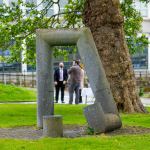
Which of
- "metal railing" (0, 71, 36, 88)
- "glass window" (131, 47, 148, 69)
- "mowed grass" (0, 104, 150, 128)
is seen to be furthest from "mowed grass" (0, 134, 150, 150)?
"glass window" (131, 47, 148, 69)

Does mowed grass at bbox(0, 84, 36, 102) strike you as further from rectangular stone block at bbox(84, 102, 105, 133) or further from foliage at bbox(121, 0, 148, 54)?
rectangular stone block at bbox(84, 102, 105, 133)

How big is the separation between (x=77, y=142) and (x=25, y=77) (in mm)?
36977

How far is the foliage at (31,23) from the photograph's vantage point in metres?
22.1

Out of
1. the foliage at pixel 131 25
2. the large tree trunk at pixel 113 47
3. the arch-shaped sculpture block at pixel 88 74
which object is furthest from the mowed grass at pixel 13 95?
the arch-shaped sculpture block at pixel 88 74

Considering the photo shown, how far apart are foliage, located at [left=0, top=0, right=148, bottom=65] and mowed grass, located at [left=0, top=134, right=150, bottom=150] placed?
1032cm

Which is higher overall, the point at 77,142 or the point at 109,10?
the point at 109,10

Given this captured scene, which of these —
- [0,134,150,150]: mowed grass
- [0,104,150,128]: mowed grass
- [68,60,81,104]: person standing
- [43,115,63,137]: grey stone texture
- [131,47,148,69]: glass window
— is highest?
[131,47,148,69]: glass window

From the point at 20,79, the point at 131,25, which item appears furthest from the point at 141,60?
the point at 131,25

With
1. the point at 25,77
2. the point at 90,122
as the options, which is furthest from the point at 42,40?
the point at 25,77

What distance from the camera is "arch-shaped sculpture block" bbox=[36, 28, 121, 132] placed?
12.8 m

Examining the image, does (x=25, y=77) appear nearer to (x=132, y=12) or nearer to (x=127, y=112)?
(x=132, y=12)

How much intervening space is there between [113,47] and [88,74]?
636 centimetres

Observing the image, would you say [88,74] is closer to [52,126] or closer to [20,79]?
[52,126]

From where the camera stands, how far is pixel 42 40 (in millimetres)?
13844
